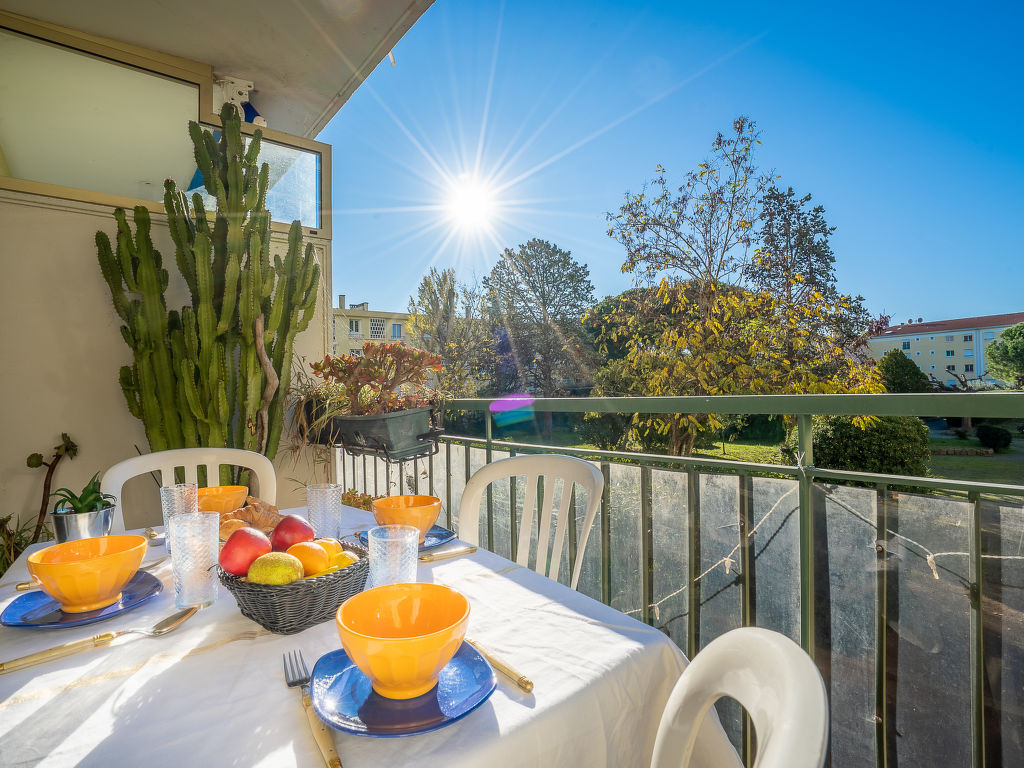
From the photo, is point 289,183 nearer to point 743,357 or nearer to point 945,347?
point 743,357

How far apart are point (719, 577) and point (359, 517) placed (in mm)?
1038

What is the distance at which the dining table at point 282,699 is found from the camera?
1.54ft

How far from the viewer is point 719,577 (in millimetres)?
1474

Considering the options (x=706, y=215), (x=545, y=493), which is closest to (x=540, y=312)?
(x=706, y=215)

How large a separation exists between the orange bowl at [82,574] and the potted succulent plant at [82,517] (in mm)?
146

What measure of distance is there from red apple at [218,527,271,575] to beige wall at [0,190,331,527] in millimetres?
2118

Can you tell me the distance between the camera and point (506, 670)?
23.0 inches

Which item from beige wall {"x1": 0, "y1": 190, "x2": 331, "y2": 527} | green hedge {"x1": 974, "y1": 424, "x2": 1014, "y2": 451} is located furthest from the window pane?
green hedge {"x1": 974, "y1": 424, "x2": 1014, "y2": 451}

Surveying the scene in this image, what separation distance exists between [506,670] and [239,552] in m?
0.42

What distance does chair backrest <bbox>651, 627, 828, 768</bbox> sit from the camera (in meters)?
0.32

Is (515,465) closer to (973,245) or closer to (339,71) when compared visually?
(339,71)

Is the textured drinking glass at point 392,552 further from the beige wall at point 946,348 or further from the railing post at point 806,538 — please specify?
the beige wall at point 946,348

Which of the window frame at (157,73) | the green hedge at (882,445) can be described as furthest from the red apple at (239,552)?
the green hedge at (882,445)

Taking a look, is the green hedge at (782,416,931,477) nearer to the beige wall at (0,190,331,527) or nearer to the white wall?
the beige wall at (0,190,331,527)
